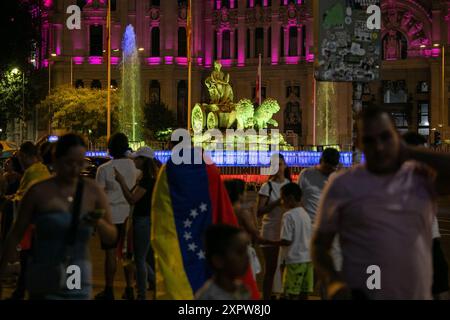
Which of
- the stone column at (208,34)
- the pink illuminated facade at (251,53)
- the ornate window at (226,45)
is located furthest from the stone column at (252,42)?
the stone column at (208,34)

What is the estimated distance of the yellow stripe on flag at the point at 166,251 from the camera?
670 centimetres

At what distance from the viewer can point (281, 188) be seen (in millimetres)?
8602

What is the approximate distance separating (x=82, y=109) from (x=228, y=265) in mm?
52027

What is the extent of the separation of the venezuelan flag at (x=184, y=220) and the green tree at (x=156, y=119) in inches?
2020

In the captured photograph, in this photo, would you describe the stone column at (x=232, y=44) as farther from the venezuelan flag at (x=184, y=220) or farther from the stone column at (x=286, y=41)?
the venezuelan flag at (x=184, y=220)

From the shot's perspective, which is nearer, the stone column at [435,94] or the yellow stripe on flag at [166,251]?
the yellow stripe on flag at [166,251]

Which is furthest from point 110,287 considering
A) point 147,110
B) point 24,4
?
point 147,110

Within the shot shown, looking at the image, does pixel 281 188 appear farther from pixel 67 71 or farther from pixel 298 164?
pixel 67 71

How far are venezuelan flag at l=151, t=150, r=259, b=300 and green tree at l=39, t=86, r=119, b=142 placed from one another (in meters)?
48.0

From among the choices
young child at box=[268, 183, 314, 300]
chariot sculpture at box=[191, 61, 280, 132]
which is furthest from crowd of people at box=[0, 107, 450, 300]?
chariot sculpture at box=[191, 61, 280, 132]

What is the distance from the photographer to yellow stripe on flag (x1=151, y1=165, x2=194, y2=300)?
670 centimetres

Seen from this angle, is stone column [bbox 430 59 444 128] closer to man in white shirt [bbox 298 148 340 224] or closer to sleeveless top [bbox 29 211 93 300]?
man in white shirt [bbox 298 148 340 224]

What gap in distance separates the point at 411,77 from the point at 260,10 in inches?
563

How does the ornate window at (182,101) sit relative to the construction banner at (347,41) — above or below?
above
